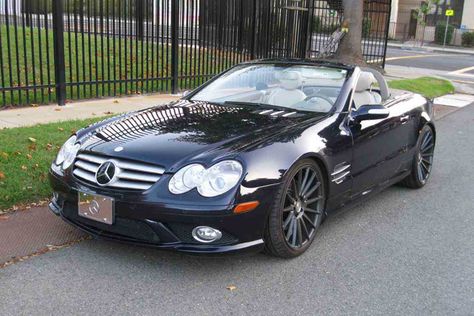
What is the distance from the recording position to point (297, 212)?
4.01 metres

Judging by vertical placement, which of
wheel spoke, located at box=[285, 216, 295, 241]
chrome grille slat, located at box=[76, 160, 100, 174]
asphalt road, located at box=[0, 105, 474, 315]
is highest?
chrome grille slat, located at box=[76, 160, 100, 174]

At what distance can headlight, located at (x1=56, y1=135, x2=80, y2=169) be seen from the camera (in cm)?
399

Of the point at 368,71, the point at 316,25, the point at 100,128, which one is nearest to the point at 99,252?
the point at 100,128

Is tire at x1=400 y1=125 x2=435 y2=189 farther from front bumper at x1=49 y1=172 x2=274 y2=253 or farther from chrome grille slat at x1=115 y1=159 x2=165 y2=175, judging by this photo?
chrome grille slat at x1=115 y1=159 x2=165 y2=175

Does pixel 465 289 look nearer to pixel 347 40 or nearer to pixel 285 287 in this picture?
pixel 285 287

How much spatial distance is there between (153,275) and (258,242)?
75cm

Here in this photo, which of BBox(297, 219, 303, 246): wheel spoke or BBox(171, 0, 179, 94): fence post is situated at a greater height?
BBox(171, 0, 179, 94): fence post

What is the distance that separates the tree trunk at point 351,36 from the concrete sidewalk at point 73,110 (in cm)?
753

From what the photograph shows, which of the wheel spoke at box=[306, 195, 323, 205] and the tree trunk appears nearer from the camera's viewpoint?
the wheel spoke at box=[306, 195, 323, 205]

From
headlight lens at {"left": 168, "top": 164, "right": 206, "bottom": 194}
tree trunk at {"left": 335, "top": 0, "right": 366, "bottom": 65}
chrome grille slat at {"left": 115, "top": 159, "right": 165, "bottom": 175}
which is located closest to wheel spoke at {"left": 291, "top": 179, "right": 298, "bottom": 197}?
headlight lens at {"left": 168, "top": 164, "right": 206, "bottom": 194}

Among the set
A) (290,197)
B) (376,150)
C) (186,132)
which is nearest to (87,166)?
(186,132)

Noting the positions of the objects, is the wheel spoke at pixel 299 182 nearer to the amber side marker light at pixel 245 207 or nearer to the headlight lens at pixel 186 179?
the amber side marker light at pixel 245 207

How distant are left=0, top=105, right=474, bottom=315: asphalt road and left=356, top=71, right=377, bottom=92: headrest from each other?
4.58ft

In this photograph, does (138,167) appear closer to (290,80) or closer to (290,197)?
(290,197)
